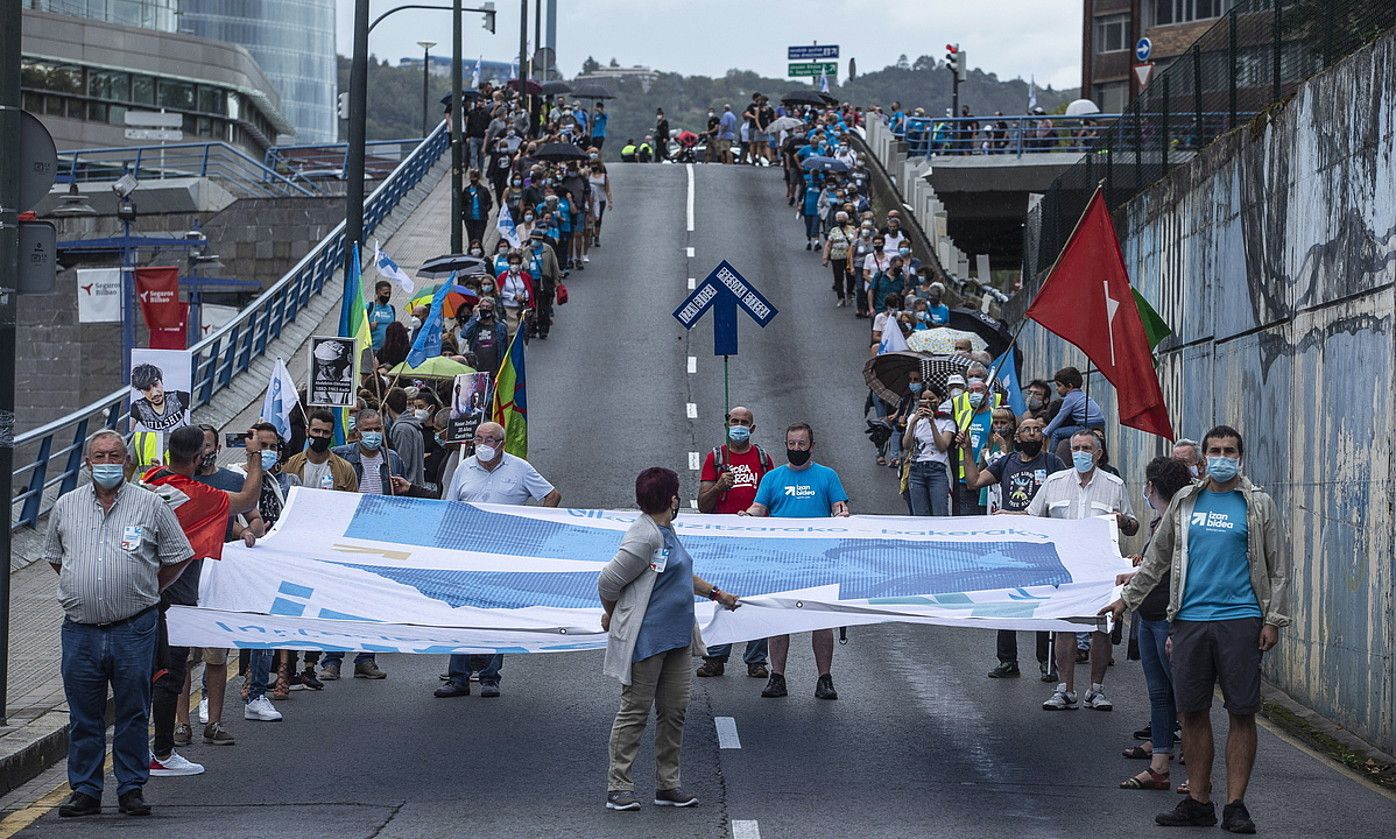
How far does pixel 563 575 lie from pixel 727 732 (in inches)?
59.3

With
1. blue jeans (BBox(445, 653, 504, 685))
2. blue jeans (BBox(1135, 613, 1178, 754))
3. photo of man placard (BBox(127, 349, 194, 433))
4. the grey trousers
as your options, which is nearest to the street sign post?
photo of man placard (BBox(127, 349, 194, 433))

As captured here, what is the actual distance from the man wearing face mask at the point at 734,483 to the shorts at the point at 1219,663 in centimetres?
510

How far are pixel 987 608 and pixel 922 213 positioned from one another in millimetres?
34745

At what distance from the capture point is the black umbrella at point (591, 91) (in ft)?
189

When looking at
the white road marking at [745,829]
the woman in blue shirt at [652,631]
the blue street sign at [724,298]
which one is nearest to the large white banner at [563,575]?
the woman in blue shirt at [652,631]

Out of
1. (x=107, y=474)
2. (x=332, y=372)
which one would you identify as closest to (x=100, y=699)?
(x=107, y=474)

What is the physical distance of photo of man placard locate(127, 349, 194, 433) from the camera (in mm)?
16547

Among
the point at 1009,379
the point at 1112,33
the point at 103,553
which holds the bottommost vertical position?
the point at 103,553

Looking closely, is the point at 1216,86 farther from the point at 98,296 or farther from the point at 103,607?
the point at 98,296

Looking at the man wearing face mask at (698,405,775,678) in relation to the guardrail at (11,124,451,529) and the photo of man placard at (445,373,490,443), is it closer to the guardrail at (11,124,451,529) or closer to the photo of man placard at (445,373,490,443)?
the photo of man placard at (445,373,490,443)

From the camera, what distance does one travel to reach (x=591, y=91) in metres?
58.4

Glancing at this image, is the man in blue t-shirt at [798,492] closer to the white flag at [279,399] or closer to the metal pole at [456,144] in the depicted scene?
the white flag at [279,399]

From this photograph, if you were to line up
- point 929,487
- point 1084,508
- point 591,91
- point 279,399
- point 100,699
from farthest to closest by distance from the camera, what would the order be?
1. point 591,91
2. point 929,487
3. point 279,399
4. point 1084,508
5. point 100,699

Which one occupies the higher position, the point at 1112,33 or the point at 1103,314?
the point at 1112,33
